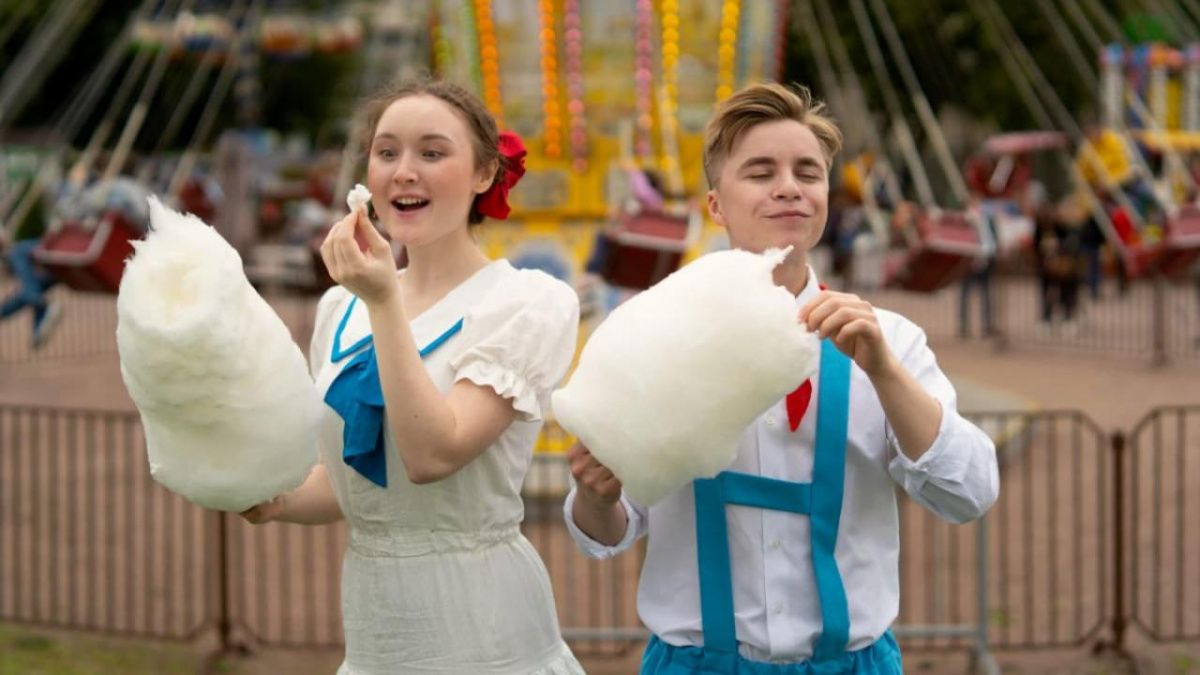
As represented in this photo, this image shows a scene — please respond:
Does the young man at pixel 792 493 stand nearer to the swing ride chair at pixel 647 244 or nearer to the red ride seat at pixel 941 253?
the swing ride chair at pixel 647 244

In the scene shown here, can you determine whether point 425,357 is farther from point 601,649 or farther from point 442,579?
point 601,649

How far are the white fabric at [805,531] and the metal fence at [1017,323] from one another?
11172 millimetres

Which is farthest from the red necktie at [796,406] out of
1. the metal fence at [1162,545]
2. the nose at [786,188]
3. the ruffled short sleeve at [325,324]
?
the metal fence at [1162,545]

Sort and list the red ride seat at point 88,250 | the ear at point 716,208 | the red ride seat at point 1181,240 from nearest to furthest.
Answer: the ear at point 716,208
the red ride seat at point 88,250
the red ride seat at point 1181,240

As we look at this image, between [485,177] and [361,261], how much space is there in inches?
15.3

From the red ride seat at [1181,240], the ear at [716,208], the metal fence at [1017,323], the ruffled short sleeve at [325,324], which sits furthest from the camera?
the metal fence at [1017,323]

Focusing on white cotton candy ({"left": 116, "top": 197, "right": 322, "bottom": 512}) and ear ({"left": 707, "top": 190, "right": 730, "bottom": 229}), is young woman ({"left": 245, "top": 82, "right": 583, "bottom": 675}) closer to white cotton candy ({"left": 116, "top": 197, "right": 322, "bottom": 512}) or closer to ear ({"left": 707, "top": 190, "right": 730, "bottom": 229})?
white cotton candy ({"left": 116, "top": 197, "right": 322, "bottom": 512})

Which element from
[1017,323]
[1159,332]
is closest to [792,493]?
[1159,332]

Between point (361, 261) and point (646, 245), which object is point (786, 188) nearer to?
point (361, 261)

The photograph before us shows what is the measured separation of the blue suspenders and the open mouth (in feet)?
1.94

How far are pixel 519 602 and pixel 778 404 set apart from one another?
0.55 metres

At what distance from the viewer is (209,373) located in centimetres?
222

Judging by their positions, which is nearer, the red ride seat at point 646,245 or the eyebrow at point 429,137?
the eyebrow at point 429,137

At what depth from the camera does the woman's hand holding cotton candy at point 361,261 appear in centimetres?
222
